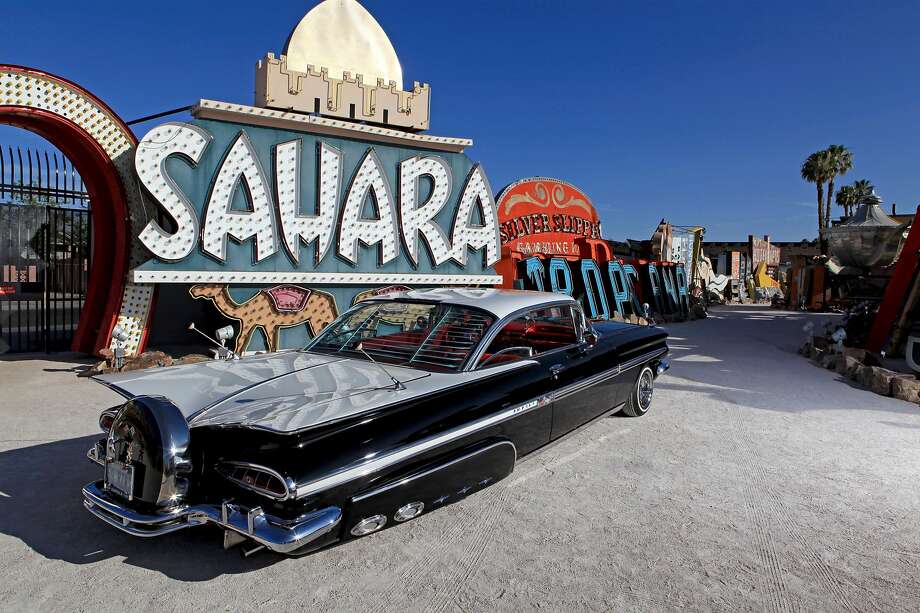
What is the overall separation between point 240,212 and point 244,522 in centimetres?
636

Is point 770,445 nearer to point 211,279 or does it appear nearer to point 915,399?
point 915,399

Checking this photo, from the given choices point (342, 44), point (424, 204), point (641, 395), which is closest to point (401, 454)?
point (641, 395)

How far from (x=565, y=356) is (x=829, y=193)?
42806mm

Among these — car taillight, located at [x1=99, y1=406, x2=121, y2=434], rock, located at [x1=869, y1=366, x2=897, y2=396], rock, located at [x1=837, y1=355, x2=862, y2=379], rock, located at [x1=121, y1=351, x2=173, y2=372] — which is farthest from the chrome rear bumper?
rock, located at [x1=837, y1=355, x2=862, y2=379]

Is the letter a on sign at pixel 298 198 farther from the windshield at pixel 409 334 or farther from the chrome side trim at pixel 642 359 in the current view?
the chrome side trim at pixel 642 359

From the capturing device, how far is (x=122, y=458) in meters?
2.65

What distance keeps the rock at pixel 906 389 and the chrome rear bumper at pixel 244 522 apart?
23.3ft

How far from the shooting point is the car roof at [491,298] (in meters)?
3.87

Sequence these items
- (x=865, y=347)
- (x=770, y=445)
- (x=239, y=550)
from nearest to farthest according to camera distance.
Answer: (x=239, y=550)
(x=770, y=445)
(x=865, y=347)

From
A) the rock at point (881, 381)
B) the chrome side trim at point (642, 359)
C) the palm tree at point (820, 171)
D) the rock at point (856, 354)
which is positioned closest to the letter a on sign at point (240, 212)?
the chrome side trim at point (642, 359)

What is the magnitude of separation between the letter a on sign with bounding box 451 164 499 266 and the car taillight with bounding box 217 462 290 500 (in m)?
7.77

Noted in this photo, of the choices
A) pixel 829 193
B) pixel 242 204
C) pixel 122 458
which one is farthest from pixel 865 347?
pixel 829 193

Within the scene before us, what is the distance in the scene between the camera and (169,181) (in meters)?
7.31

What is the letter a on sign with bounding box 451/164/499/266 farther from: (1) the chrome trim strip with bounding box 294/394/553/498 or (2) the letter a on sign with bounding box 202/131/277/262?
(1) the chrome trim strip with bounding box 294/394/553/498
